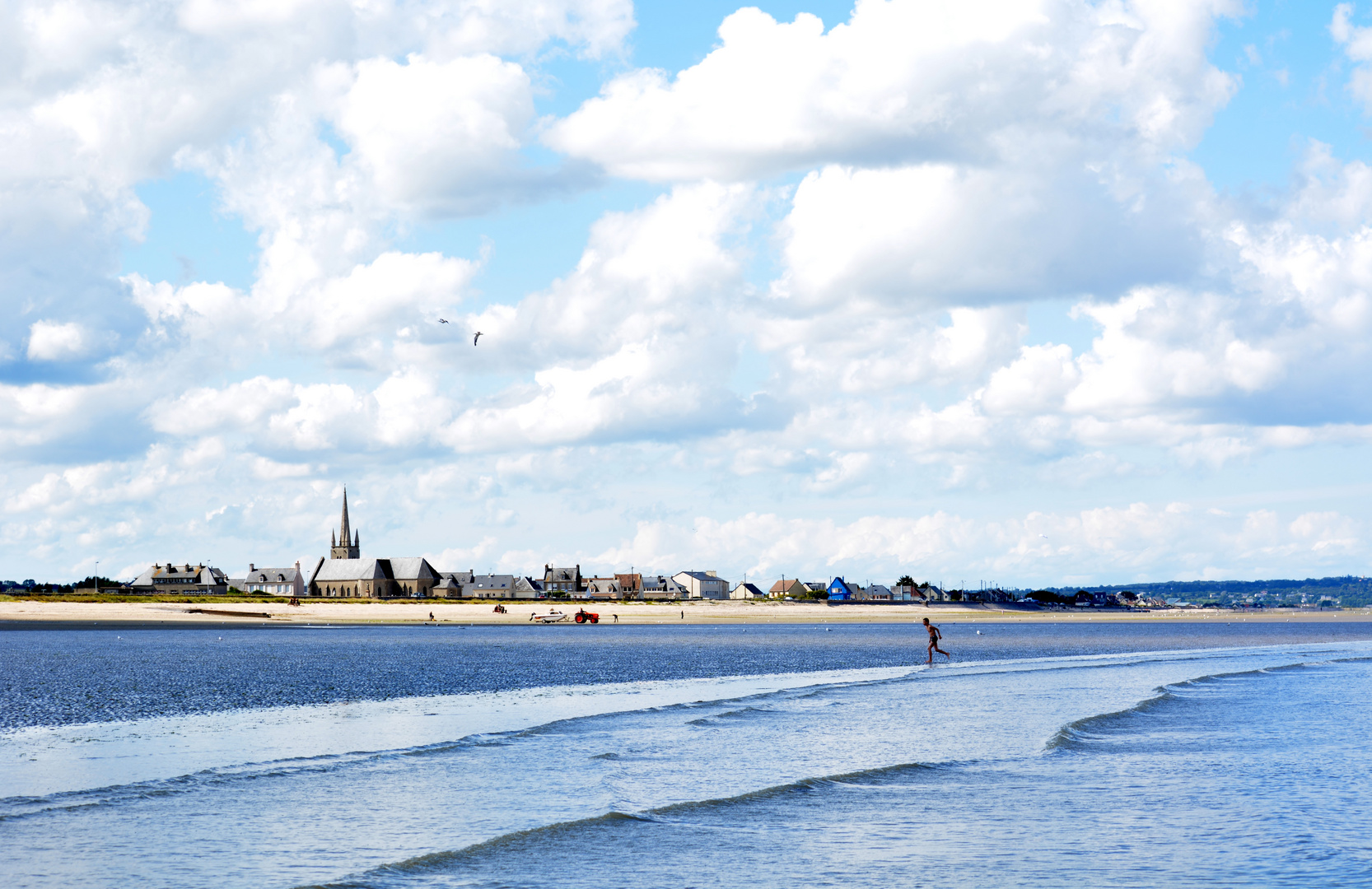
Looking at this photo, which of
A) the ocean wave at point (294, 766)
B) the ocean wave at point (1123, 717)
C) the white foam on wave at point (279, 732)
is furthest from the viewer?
the ocean wave at point (1123, 717)

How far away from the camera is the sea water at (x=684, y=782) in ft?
53.2

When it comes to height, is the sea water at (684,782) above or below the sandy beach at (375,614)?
above

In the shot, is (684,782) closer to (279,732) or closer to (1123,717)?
(279,732)

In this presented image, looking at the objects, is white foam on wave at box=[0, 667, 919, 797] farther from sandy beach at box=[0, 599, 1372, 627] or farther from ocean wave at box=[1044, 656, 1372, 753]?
sandy beach at box=[0, 599, 1372, 627]

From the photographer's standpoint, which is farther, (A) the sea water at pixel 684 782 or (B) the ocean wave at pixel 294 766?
(B) the ocean wave at pixel 294 766

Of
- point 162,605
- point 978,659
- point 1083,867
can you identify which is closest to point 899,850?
point 1083,867

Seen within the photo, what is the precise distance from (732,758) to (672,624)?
115880 mm

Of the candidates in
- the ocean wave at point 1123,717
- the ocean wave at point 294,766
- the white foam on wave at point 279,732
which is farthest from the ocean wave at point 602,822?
the white foam on wave at point 279,732

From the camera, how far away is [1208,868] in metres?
15.8

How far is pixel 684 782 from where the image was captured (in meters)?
23.1

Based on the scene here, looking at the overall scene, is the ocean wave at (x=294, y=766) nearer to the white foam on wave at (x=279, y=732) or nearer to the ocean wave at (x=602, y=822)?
the white foam on wave at (x=279, y=732)

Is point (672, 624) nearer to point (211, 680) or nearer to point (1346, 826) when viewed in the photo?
point (211, 680)

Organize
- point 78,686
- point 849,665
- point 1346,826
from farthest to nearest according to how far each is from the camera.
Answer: point 849,665, point 78,686, point 1346,826

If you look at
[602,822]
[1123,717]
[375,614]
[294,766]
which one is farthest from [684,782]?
[375,614]
